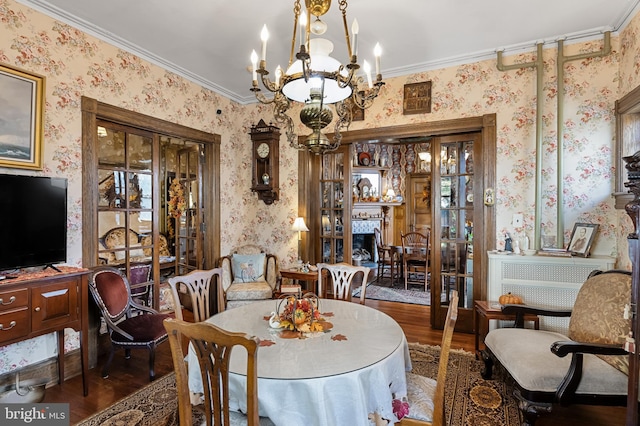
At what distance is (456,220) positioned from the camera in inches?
152

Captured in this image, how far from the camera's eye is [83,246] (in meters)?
2.94

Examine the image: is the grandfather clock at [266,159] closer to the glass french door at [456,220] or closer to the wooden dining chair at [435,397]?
the glass french door at [456,220]

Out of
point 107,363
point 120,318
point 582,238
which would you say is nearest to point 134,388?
point 107,363

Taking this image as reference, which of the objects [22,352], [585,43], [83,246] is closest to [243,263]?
[83,246]

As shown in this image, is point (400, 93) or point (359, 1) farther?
point (400, 93)

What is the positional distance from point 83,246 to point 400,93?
139 inches

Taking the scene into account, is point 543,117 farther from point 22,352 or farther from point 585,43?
point 22,352

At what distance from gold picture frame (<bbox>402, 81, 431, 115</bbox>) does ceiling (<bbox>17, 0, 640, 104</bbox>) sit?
234mm

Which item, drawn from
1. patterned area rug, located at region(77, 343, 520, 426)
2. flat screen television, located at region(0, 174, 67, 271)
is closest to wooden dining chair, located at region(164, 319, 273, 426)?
patterned area rug, located at region(77, 343, 520, 426)

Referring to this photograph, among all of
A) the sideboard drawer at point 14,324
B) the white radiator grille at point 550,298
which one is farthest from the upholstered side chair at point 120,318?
the white radiator grille at point 550,298

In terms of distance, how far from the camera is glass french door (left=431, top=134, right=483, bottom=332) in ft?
12.3

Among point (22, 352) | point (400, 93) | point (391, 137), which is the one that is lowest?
point (22, 352)

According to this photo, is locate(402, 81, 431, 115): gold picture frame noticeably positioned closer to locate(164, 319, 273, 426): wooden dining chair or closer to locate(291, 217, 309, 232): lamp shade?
locate(291, 217, 309, 232): lamp shade

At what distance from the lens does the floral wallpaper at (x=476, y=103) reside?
2715 millimetres
